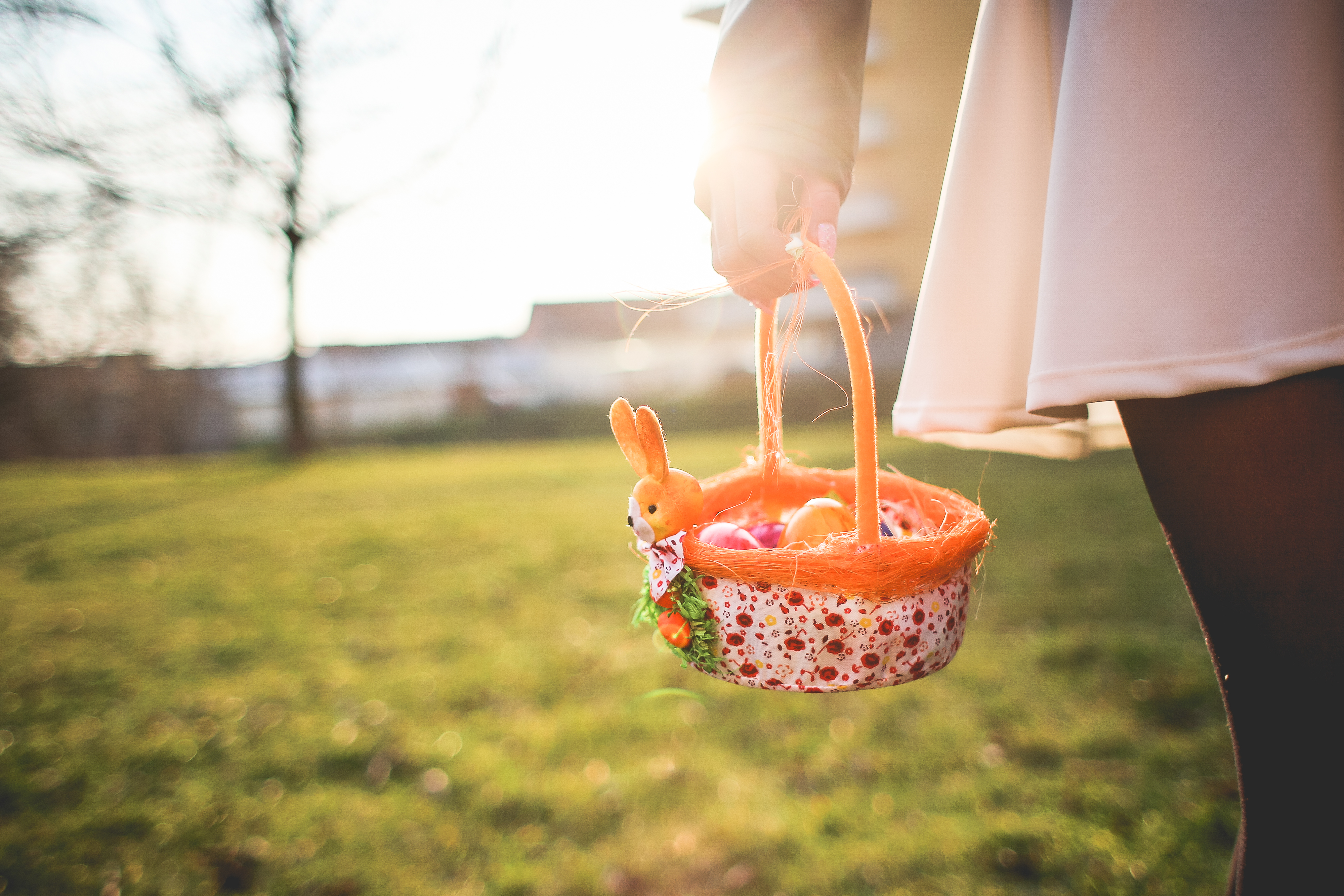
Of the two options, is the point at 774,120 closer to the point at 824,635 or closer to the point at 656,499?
the point at 656,499

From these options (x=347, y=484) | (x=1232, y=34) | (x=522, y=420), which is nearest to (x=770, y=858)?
(x=1232, y=34)

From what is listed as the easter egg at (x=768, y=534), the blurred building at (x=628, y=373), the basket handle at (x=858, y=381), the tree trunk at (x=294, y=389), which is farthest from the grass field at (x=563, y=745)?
the tree trunk at (x=294, y=389)

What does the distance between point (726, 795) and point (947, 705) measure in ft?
2.74

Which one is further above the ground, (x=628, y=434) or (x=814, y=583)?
(x=628, y=434)

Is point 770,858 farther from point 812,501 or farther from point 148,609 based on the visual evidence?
point 148,609

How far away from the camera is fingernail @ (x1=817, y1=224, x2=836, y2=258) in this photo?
34.2 inches

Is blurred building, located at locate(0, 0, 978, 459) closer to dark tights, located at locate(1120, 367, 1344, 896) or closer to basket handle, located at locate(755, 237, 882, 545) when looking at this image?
basket handle, located at locate(755, 237, 882, 545)

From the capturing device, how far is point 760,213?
83cm

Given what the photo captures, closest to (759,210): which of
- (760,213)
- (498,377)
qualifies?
(760,213)

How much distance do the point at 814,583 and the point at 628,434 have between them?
328mm

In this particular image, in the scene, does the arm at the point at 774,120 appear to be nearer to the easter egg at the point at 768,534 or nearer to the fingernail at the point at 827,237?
the fingernail at the point at 827,237

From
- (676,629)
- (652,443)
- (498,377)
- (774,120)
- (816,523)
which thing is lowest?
(676,629)

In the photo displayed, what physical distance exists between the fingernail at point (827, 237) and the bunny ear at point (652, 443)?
0.31m

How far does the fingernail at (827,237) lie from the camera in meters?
0.87
